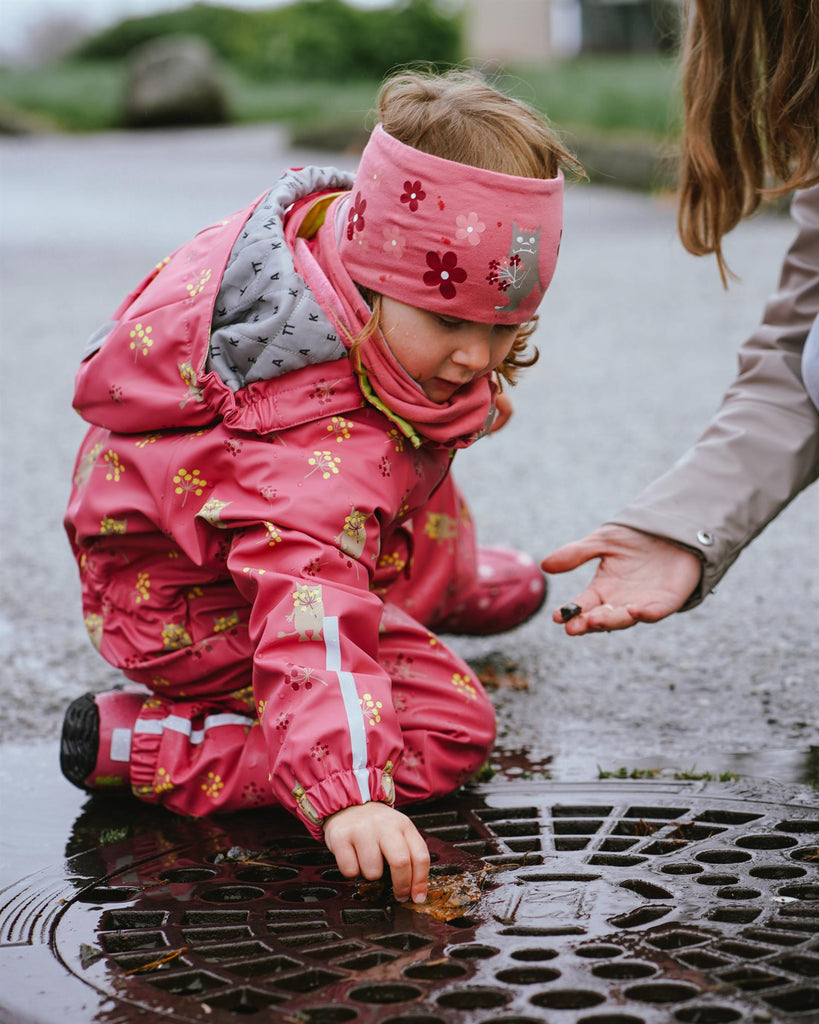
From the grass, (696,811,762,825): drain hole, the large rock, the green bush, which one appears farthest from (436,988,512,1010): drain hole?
the green bush

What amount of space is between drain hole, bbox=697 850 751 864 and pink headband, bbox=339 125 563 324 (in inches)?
27.8

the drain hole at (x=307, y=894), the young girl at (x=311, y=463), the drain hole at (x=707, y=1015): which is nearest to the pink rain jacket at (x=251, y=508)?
the young girl at (x=311, y=463)

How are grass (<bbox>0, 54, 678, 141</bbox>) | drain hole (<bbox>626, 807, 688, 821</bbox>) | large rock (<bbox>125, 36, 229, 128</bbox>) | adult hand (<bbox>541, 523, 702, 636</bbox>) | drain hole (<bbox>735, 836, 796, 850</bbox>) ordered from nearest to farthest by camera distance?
1. drain hole (<bbox>735, 836, 796, 850</bbox>)
2. drain hole (<bbox>626, 807, 688, 821</bbox>)
3. adult hand (<bbox>541, 523, 702, 636</bbox>)
4. grass (<bbox>0, 54, 678, 141</bbox>)
5. large rock (<bbox>125, 36, 229, 128</bbox>)

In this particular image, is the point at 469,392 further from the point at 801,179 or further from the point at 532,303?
the point at 801,179

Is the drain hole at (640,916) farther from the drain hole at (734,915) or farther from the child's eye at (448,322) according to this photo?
the child's eye at (448,322)

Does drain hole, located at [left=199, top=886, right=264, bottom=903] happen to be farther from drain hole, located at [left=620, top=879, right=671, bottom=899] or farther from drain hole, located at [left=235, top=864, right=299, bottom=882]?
drain hole, located at [left=620, top=879, right=671, bottom=899]

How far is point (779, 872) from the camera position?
1665 mm

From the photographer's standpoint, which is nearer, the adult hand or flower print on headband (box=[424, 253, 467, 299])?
flower print on headband (box=[424, 253, 467, 299])

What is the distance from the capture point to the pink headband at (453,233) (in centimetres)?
175

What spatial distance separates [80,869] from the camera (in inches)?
70.3

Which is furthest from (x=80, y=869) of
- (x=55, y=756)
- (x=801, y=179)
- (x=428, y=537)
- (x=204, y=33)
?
(x=204, y=33)

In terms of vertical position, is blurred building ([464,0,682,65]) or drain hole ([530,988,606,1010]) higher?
drain hole ([530,988,606,1010])

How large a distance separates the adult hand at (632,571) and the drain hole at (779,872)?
0.41 m

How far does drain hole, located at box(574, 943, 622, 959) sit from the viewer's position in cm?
146
